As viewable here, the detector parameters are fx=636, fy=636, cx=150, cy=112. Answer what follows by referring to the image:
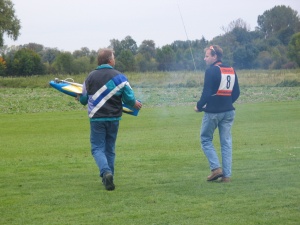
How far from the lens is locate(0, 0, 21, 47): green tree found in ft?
238

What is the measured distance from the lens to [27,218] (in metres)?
7.38

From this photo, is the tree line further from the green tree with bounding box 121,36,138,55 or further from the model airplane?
the model airplane

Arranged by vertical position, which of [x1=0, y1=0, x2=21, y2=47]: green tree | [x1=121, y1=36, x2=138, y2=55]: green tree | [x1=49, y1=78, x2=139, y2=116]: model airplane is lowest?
[x1=49, y1=78, x2=139, y2=116]: model airplane

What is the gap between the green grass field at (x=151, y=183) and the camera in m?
7.38

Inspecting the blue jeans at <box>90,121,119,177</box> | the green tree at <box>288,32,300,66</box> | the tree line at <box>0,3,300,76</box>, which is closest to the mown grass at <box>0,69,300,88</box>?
the tree line at <box>0,3,300,76</box>

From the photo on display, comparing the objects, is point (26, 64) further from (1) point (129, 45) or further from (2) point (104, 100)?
(2) point (104, 100)

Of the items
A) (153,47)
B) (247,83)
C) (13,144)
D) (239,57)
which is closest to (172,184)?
(13,144)

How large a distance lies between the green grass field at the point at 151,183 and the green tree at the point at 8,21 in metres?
55.3

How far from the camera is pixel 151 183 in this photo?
31.6 feet

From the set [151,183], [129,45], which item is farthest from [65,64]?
[151,183]

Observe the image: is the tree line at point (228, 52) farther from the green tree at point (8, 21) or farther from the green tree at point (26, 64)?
the green tree at point (8, 21)

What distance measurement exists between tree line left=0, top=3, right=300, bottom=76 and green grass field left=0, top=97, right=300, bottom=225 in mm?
2976

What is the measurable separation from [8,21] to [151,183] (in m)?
66.1

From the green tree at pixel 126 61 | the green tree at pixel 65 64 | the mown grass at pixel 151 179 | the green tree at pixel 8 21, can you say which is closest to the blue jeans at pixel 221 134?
the mown grass at pixel 151 179
